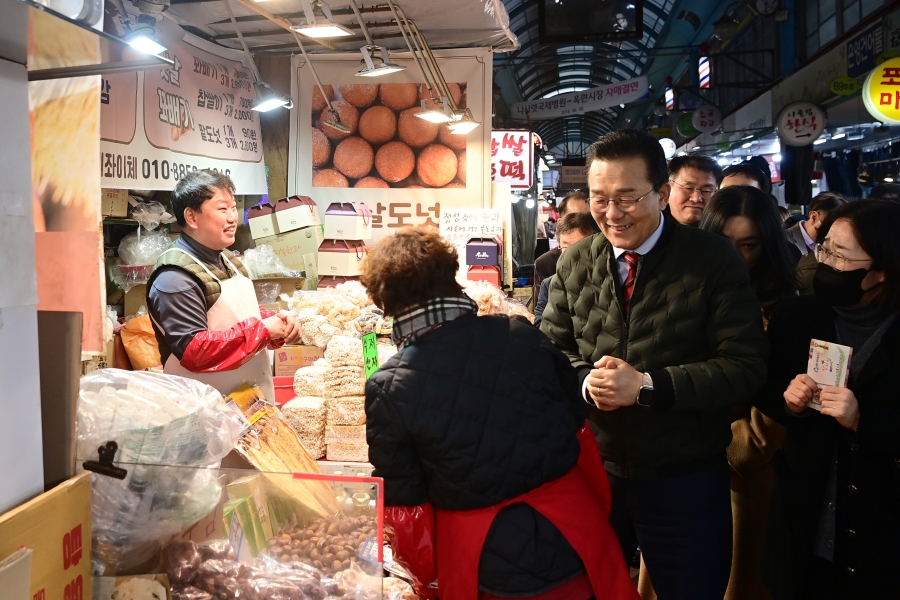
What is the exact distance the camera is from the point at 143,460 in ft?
5.64

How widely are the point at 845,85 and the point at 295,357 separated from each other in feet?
29.6

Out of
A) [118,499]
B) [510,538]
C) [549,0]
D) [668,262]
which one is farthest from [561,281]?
[549,0]

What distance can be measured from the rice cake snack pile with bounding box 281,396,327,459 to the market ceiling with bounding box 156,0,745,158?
2.12 m

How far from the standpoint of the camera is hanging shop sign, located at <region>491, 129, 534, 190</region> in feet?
30.2

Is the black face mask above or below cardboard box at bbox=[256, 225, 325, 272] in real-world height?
below

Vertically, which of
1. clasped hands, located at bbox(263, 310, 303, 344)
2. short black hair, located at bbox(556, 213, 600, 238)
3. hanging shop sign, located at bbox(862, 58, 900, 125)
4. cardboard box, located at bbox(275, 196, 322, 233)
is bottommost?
clasped hands, located at bbox(263, 310, 303, 344)

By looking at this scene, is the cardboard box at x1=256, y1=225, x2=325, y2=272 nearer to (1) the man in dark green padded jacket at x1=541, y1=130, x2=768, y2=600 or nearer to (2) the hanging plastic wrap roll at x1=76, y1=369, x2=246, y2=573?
(1) the man in dark green padded jacket at x1=541, y1=130, x2=768, y2=600

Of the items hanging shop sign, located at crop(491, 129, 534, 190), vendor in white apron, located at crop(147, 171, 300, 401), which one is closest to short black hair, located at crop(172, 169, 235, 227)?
vendor in white apron, located at crop(147, 171, 300, 401)

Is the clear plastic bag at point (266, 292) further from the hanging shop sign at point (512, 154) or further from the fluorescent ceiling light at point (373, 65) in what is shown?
the hanging shop sign at point (512, 154)

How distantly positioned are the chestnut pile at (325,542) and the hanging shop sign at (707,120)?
55.0ft

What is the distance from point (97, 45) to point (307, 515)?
1221 millimetres

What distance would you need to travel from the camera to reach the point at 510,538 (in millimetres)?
1914

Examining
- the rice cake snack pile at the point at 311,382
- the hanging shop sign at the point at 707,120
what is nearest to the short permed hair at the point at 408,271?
the rice cake snack pile at the point at 311,382

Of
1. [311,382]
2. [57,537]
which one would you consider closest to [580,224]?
[311,382]
